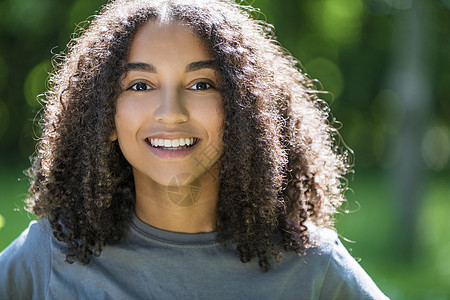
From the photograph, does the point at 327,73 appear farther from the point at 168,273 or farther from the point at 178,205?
the point at 168,273

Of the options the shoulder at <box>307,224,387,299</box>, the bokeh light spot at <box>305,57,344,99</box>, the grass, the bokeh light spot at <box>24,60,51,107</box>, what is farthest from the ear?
the bokeh light spot at <box>305,57,344,99</box>

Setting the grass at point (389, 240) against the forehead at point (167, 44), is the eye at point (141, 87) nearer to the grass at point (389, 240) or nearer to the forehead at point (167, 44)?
the forehead at point (167, 44)

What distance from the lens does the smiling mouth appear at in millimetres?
2059

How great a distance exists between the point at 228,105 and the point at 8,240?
4518 mm

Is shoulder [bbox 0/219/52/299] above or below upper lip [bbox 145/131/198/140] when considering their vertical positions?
below

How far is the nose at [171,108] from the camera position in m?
2.00

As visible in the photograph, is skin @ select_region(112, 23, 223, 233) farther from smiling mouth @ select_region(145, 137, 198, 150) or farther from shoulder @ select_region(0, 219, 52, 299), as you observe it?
shoulder @ select_region(0, 219, 52, 299)

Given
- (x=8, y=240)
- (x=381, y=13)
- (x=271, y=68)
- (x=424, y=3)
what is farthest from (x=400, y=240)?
(x=381, y=13)

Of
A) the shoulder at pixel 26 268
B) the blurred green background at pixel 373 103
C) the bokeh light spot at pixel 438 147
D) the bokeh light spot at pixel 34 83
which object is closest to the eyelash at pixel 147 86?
the shoulder at pixel 26 268

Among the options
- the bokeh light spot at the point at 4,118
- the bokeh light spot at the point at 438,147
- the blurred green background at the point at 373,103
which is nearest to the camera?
the blurred green background at the point at 373,103

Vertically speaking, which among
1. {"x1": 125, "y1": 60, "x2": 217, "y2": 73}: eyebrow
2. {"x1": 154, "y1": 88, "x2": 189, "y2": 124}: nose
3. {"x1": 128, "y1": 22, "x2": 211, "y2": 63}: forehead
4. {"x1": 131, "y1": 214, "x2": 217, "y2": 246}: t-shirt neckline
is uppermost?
{"x1": 128, "y1": 22, "x2": 211, "y2": 63}: forehead

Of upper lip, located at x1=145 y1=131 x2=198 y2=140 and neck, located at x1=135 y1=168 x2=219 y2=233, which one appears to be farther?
neck, located at x1=135 y1=168 x2=219 y2=233

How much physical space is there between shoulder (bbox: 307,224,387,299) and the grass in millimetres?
1577

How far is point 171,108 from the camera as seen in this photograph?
201cm
